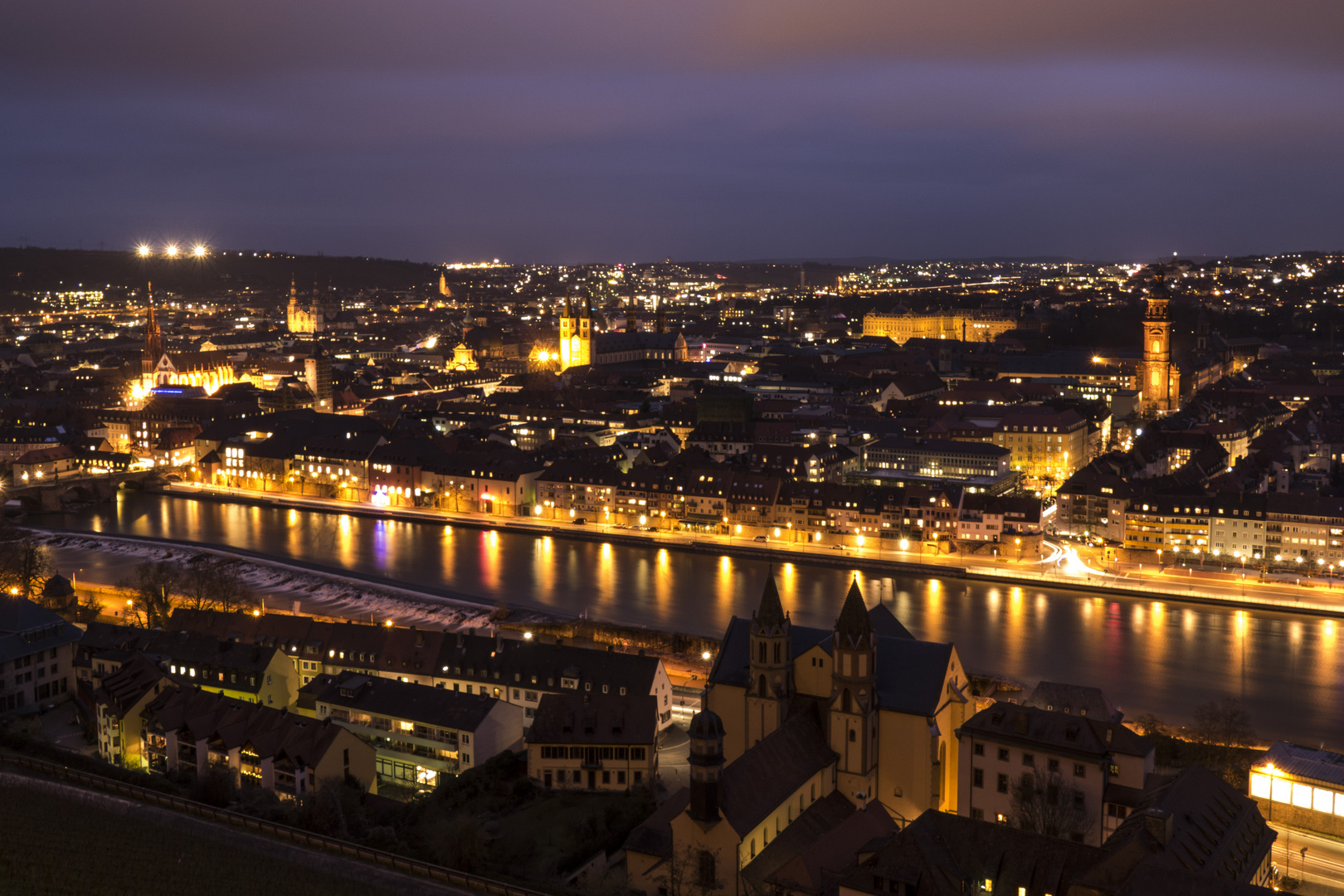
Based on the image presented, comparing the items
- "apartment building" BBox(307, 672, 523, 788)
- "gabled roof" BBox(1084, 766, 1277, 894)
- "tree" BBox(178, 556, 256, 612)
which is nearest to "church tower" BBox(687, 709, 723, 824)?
"gabled roof" BBox(1084, 766, 1277, 894)

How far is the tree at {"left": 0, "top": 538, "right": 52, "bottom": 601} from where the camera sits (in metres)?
12.5

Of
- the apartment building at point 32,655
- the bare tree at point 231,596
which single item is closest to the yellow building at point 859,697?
the apartment building at point 32,655

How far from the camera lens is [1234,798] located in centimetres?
636

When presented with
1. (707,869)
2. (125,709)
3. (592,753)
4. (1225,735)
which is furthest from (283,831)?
(1225,735)

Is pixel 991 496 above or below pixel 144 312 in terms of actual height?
below

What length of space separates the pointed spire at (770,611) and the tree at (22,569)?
26.8 ft

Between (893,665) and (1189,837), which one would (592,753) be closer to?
(893,665)

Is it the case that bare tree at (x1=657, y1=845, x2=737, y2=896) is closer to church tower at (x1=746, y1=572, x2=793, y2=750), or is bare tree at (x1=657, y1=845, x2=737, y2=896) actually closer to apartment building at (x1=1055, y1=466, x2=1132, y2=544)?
church tower at (x1=746, y1=572, x2=793, y2=750)

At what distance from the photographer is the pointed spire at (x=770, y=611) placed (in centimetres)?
738

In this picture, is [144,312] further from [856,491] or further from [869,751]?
[869,751]

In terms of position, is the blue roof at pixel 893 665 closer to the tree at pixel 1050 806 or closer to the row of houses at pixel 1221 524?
the tree at pixel 1050 806

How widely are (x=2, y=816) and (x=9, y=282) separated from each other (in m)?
64.1

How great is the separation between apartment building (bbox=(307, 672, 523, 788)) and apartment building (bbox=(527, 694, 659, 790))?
0.46m

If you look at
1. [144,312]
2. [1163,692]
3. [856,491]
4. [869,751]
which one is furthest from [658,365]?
[144,312]
